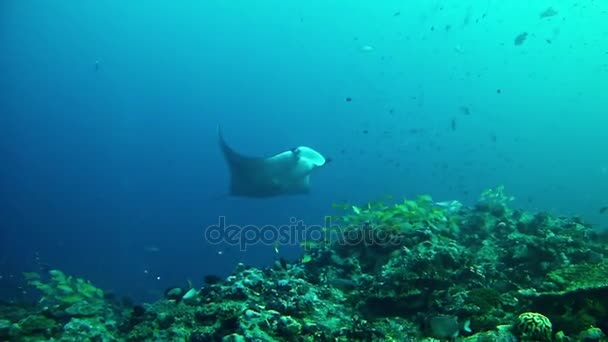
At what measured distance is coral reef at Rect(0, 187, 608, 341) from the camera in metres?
4.75

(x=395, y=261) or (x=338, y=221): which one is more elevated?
(x=338, y=221)

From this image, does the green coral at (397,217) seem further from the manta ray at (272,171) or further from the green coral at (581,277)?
the manta ray at (272,171)

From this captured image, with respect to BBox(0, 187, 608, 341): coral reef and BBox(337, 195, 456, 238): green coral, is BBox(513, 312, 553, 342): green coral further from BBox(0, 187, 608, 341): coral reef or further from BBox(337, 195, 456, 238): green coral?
BBox(337, 195, 456, 238): green coral

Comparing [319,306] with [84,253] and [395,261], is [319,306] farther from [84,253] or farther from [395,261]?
[84,253]

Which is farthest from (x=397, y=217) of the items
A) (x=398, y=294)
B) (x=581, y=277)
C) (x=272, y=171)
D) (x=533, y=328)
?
(x=272, y=171)

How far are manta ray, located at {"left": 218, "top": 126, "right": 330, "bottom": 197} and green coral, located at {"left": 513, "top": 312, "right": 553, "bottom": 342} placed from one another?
9721mm

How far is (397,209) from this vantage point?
8922mm

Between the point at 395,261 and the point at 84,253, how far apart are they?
63.4m

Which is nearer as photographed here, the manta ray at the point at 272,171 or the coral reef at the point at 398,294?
the coral reef at the point at 398,294

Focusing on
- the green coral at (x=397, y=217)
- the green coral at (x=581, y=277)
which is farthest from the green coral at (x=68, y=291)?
the green coral at (x=581, y=277)

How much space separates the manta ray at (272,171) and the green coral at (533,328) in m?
9.72

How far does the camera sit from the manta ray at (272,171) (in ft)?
45.9

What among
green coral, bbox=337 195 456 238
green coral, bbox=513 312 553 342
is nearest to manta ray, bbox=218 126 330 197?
green coral, bbox=337 195 456 238

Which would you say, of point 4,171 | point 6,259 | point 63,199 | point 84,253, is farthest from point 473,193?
point 4,171
